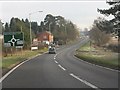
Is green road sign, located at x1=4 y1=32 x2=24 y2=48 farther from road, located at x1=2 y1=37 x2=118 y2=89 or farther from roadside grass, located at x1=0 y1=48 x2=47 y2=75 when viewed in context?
road, located at x1=2 y1=37 x2=118 y2=89

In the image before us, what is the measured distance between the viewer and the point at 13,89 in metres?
13.9

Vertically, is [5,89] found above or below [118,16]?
below

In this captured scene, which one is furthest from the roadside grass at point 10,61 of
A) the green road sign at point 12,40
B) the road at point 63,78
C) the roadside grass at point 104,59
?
the roadside grass at point 104,59

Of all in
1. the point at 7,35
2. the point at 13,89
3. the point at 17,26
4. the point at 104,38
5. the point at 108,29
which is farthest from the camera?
the point at 104,38

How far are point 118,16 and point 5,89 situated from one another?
31.5m

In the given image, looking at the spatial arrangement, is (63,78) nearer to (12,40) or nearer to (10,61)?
(10,61)

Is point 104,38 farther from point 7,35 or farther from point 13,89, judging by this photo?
point 13,89

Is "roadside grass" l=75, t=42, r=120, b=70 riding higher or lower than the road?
lower

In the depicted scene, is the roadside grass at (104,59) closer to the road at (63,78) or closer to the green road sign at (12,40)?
the road at (63,78)

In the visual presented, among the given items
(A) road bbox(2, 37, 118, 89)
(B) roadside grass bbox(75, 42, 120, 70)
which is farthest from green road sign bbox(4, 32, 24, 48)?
(A) road bbox(2, 37, 118, 89)

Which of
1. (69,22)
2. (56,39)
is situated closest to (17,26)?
(56,39)

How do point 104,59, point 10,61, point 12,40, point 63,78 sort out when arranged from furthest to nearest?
point 104,59 → point 12,40 → point 10,61 → point 63,78

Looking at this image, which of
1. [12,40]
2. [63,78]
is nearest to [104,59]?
[12,40]

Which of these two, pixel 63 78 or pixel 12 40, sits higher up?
pixel 12 40
